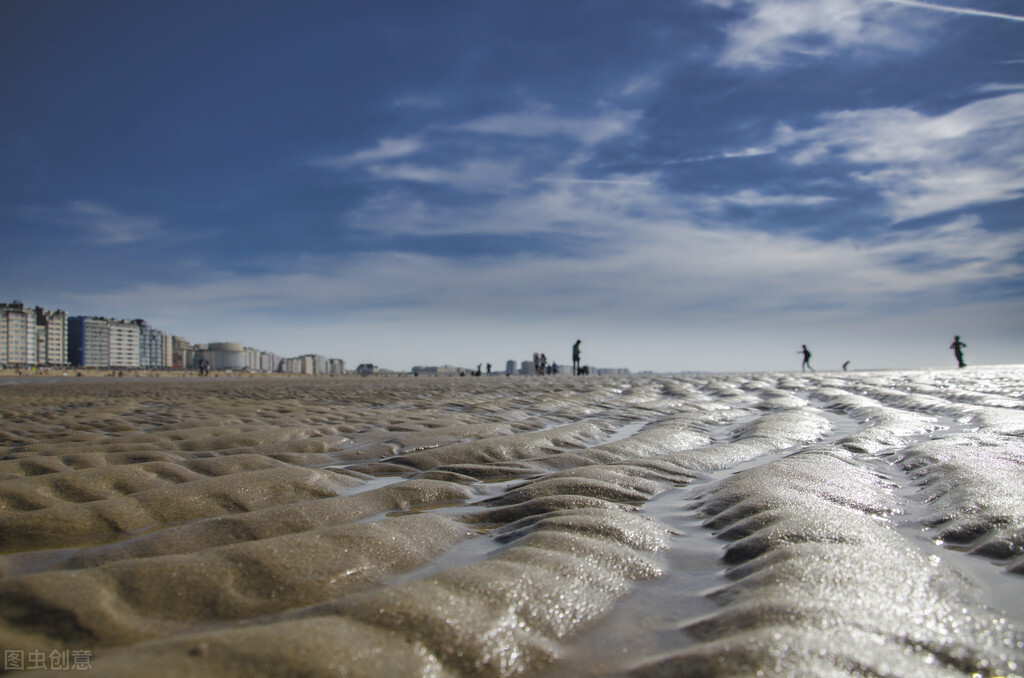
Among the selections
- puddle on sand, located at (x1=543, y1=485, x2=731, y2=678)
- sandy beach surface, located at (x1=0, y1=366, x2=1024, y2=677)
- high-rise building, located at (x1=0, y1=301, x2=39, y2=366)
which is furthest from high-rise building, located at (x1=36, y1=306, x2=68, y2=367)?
puddle on sand, located at (x1=543, y1=485, x2=731, y2=678)

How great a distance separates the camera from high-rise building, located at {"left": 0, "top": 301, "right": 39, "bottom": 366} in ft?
542

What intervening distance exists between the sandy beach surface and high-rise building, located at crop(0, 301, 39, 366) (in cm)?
21635

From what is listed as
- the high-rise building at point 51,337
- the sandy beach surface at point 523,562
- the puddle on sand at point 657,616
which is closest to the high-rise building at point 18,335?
the high-rise building at point 51,337

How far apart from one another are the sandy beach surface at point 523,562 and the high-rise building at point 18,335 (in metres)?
216

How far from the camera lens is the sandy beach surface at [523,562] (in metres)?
1.64

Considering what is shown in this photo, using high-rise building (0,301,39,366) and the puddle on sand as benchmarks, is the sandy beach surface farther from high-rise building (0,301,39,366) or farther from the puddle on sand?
high-rise building (0,301,39,366)

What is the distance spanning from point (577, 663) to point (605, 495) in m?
2.18

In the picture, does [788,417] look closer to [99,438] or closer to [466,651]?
[466,651]

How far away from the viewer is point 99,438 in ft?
20.9

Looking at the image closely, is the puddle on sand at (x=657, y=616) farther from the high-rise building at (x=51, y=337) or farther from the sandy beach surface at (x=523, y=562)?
the high-rise building at (x=51, y=337)

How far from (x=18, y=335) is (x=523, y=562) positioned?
23456cm

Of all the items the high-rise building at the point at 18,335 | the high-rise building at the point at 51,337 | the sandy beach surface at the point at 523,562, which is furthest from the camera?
the high-rise building at the point at 51,337

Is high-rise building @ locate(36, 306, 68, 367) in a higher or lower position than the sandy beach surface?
higher

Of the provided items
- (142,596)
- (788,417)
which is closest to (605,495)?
(142,596)
